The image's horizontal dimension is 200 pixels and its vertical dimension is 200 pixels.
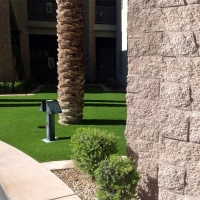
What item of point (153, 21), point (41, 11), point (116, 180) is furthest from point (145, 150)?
point (41, 11)

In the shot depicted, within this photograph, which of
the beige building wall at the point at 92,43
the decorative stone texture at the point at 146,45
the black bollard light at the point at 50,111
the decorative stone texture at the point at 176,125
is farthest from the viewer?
the beige building wall at the point at 92,43

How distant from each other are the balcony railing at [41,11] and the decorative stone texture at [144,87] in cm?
1998

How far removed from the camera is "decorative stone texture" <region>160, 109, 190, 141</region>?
9.14 ft

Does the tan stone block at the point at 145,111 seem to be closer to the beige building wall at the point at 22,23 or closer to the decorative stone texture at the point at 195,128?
the decorative stone texture at the point at 195,128

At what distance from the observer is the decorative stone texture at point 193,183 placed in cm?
276

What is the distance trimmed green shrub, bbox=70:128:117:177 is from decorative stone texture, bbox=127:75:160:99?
95 centimetres

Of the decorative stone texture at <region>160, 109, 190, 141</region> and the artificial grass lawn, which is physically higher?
the decorative stone texture at <region>160, 109, 190, 141</region>

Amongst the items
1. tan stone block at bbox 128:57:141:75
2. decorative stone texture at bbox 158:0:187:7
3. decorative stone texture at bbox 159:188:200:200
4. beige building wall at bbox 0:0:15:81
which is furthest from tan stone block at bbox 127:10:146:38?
beige building wall at bbox 0:0:15:81

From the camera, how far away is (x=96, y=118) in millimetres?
9453

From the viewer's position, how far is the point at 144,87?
3.56 metres

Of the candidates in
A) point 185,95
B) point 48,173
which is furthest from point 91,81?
point 185,95

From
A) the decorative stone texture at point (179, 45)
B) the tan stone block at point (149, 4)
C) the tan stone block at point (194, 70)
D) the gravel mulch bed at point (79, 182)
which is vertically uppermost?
the tan stone block at point (149, 4)

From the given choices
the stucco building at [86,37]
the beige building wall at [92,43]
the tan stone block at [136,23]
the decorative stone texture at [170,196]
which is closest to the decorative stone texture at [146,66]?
the tan stone block at [136,23]

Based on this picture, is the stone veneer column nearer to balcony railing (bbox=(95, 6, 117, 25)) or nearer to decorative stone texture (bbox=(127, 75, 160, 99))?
Result: decorative stone texture (bbox=(127, 75, 160, 99))
